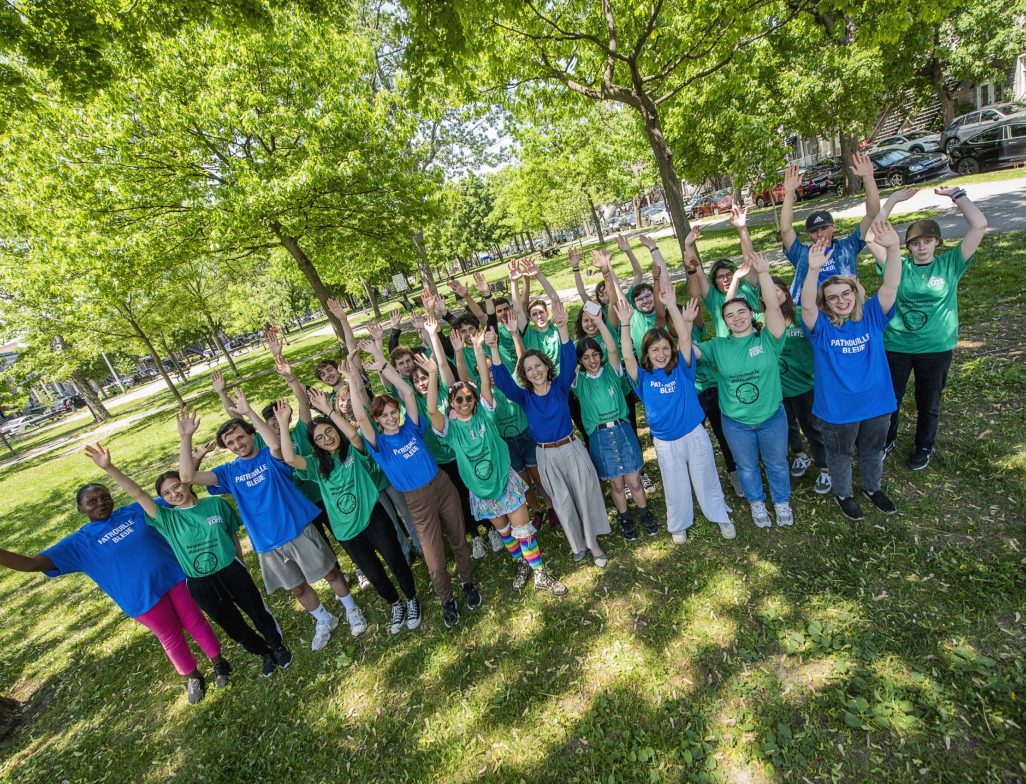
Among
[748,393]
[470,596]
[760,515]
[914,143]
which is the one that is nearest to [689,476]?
[760,515]

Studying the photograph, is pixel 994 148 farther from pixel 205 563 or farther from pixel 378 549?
pixel 205 563

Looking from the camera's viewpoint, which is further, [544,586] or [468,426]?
[544,586]

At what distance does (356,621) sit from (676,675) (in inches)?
123

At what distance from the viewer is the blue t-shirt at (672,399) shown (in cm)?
393

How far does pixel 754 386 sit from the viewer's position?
3.84m

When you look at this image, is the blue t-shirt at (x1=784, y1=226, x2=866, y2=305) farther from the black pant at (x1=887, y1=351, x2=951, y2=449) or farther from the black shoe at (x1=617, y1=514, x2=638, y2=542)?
the black shoe at (x1=617, y1=514, x2=638, y2=542)

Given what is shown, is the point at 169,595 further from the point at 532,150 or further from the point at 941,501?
the point at 532,150

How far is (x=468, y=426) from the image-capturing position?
3.93m

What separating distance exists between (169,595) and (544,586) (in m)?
3.52

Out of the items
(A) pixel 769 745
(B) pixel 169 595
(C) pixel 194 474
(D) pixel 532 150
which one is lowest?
(A) pixel 769 745

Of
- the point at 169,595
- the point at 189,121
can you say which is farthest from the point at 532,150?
the point at 169,595

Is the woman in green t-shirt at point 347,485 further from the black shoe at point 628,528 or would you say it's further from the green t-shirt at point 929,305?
the green t-shirt at point 929,305

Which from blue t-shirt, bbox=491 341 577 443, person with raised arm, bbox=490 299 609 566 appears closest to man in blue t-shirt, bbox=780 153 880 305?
person with raised arm, bbox=490 299 609 566

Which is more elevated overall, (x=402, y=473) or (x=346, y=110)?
(x=346, y=110)
